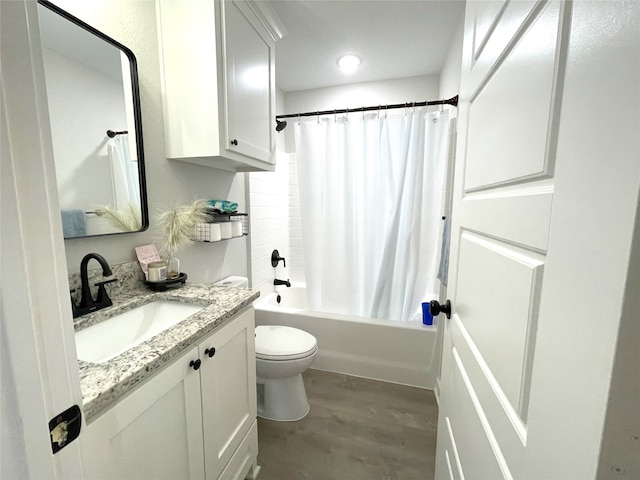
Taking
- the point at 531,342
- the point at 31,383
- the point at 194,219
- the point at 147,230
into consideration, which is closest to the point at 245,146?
the point at 194,219

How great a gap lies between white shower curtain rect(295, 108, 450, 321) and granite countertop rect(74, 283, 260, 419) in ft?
3.84

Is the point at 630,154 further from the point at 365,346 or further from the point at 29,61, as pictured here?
the point at 365,346

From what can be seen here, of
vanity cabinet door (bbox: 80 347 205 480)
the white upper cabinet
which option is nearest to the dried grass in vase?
the white upper cabinet

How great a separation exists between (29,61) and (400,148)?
6.56 feet

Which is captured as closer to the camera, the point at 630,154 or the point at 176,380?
the point at 630,154

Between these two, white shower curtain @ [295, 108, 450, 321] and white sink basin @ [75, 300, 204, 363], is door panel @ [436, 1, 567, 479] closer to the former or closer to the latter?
white sink basin @ [75, 300, 204, 363]

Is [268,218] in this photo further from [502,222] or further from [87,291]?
[502,222]

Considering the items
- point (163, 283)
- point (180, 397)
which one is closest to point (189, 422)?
point (180, 397)

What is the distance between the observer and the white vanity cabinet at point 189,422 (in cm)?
59

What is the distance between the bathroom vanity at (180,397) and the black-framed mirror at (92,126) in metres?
0.36

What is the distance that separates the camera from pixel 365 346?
6.58 feet

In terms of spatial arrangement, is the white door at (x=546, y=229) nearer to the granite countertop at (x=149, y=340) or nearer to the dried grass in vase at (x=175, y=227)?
the granite countertop at (x=149, y=340)

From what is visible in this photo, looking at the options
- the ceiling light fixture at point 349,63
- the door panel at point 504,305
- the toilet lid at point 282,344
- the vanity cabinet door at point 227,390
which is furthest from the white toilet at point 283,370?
the ceiling light fixture at point 349,63

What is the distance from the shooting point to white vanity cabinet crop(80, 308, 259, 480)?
59 cm
